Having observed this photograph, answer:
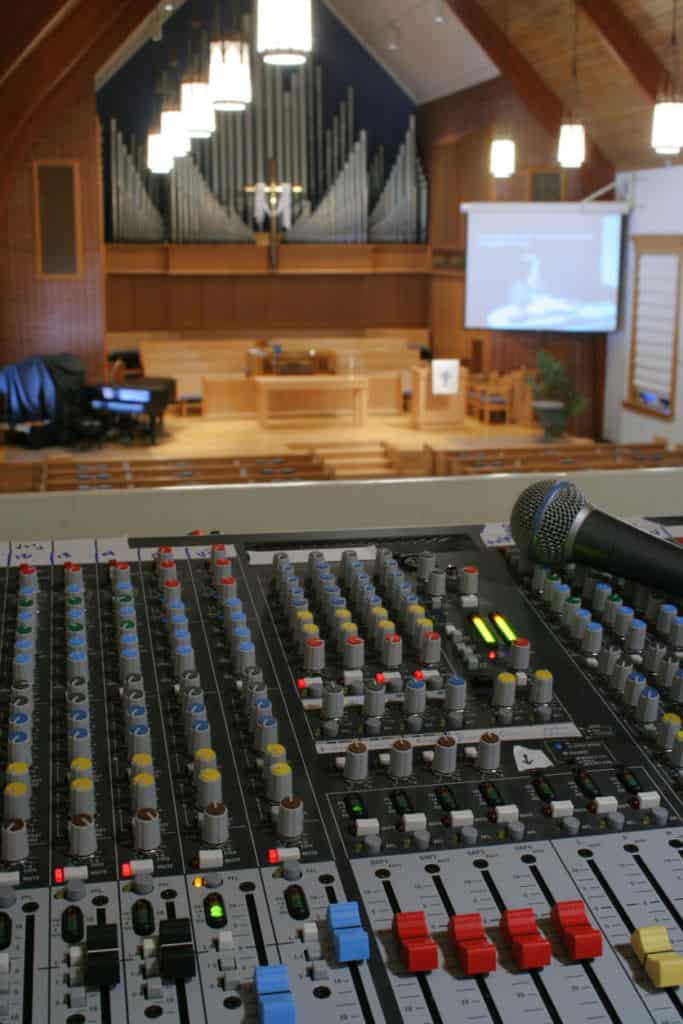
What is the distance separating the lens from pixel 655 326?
12516mm

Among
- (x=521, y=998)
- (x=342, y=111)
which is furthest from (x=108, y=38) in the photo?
(x=521, y=998)

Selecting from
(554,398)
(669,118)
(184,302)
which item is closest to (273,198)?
(184,302)

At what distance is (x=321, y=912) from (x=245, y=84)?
5.20 m

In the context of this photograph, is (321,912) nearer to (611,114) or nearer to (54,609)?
(54,609)

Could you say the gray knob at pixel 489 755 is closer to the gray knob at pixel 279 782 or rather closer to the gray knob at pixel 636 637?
the gray knob at pixel 279 782

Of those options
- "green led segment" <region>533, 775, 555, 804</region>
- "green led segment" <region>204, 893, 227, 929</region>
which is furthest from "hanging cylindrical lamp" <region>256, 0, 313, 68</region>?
"green led segment" <region>204, 893, 227, 929</region>

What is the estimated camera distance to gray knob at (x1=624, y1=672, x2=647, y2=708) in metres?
1.83

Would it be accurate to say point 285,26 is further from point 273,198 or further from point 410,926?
point 273,198

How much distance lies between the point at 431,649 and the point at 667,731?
0.39 metres

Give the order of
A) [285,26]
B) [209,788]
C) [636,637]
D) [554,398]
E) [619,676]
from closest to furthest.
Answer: [209,788] < [619,676] < [636,637] < [285,26] < [554,398]

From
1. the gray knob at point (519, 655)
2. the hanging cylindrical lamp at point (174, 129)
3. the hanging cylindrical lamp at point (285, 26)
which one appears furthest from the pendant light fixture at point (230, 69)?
the gray knob at point (519, 655)

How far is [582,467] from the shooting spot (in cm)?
857

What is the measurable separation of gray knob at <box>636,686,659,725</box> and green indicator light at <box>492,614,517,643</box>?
26cm

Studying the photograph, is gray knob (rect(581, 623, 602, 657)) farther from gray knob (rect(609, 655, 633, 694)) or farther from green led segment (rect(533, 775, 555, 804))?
green led segment (rect(533, 775, 555, 804))
